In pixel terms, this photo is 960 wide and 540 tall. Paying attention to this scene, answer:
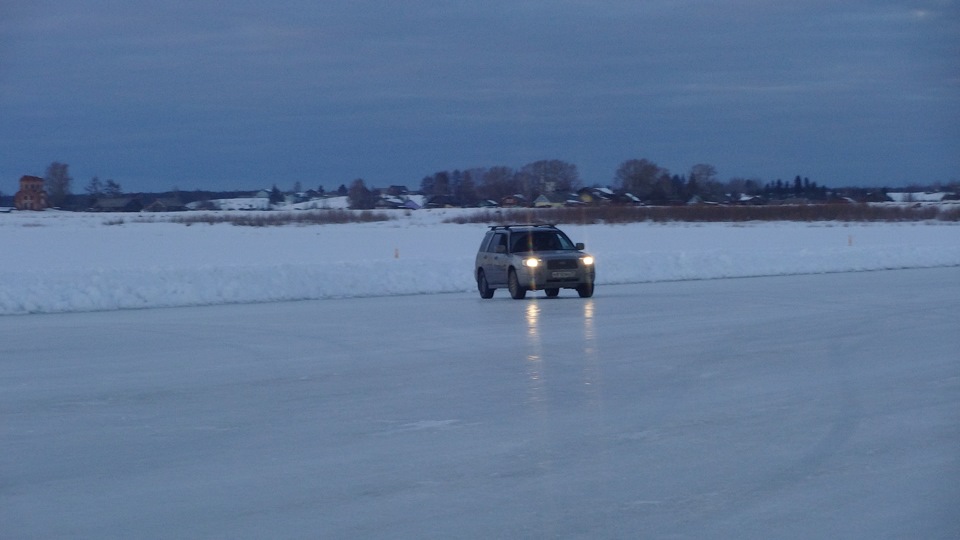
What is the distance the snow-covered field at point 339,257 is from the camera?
25938 millimetres

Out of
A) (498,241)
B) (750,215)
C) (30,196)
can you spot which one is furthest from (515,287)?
(30,196)

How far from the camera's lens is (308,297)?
27.2 m

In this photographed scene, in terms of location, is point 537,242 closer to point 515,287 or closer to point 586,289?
point 515,287

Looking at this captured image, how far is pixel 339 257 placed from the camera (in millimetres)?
46031

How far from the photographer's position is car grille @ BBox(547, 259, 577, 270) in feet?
84.6

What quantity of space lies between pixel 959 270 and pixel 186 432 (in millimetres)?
31075

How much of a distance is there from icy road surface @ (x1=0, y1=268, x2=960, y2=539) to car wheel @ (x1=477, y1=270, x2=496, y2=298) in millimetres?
8543

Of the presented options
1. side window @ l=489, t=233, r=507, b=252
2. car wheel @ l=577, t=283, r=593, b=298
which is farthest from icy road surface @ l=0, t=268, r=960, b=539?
side window @ l=489, t=233, r=507, b=252

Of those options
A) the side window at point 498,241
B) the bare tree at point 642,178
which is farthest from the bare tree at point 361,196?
the side window at point 498,241

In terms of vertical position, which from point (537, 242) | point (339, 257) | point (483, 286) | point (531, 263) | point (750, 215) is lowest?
point (339, 257)

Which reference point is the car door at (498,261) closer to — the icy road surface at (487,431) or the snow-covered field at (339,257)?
the snow-covered field at (339,257)

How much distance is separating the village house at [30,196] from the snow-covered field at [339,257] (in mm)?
58235

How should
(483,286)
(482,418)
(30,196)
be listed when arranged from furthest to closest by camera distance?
(30,196) < (483,286) < (482,418)

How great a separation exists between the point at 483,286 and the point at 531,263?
192 centimetres
